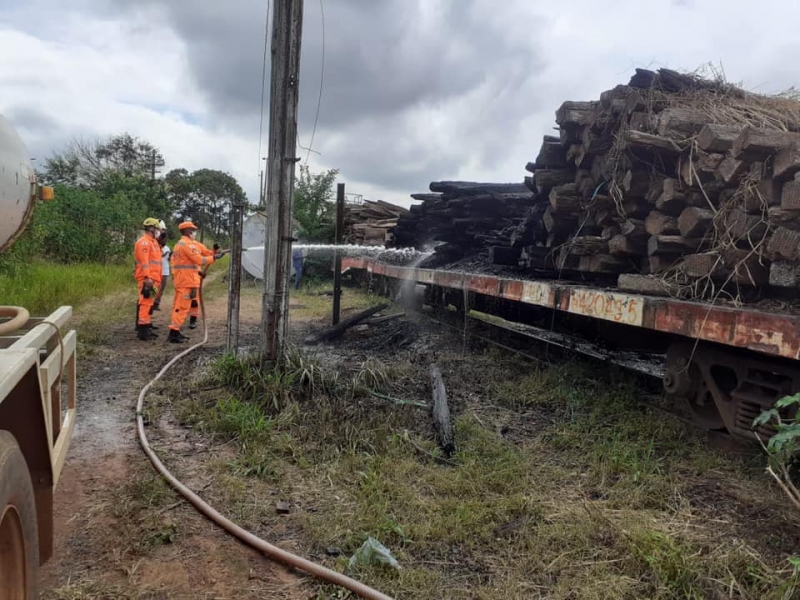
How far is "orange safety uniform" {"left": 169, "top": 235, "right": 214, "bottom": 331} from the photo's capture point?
8.38m

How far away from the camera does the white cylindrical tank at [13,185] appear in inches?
88.1

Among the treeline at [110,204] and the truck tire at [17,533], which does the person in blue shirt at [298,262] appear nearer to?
the treeline at [110,204]

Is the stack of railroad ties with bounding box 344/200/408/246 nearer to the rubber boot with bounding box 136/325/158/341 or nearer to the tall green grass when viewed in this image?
the tall green grass

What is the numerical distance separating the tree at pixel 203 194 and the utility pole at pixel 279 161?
41621 mm

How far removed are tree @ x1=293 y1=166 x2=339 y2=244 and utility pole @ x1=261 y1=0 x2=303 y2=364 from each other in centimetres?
1420

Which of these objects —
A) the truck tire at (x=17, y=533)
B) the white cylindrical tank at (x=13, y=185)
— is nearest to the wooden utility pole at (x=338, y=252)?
the white cylindrical tank at (x=13, y=185)

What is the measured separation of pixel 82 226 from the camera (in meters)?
18.2

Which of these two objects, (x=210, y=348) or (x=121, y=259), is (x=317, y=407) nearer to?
(x=210, y=348)

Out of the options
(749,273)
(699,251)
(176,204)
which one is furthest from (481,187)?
(176,204)

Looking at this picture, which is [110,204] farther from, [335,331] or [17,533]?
[17,533]

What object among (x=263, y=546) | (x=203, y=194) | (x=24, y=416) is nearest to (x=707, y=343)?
(x=263, y=546)

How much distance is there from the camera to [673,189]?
14.0 ft

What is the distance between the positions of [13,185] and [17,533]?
1312mm

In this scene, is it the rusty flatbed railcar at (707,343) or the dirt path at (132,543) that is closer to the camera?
the dirt path at (132,543)
